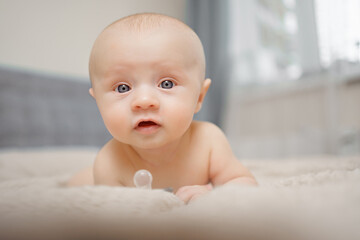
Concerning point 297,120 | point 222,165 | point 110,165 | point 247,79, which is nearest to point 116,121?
point 110,165

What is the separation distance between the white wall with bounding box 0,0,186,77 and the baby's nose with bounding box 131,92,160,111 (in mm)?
438

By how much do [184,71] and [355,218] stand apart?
43 cm

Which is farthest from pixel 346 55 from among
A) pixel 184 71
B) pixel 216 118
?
pixel 184 71

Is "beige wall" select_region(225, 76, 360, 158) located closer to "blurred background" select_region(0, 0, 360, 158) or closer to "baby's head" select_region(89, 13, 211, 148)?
"blurred background" select_region(0, 0, 360, 158)

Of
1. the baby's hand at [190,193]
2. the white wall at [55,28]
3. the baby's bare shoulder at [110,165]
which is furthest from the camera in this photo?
the white wall at [55,28]

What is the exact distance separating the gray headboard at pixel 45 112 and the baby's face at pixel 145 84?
5.47 ft

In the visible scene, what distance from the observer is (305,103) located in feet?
7.03

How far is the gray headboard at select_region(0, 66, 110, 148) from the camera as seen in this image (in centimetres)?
198

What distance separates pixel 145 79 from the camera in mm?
583

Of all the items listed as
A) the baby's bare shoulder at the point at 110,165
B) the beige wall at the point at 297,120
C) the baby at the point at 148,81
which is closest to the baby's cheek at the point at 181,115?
the baby at the point at 148,81

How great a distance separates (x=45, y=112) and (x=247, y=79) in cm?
169

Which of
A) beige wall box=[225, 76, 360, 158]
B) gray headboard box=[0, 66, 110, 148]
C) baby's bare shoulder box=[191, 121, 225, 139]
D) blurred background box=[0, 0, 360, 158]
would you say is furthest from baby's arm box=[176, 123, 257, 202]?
gray headboard box=[0, 66, 110, 148]

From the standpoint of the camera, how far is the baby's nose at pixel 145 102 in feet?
1.81

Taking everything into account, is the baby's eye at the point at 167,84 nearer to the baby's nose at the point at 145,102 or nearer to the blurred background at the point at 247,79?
the baby's nose at the point at 145,102
